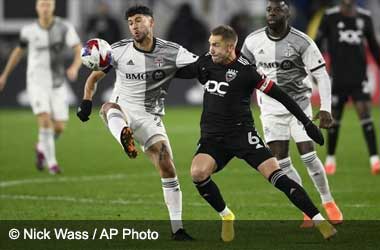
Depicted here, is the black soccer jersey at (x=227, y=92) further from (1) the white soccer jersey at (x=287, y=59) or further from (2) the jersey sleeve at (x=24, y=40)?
(2) the jersey sleeve at (x=24, y=40)

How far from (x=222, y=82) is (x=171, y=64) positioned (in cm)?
66

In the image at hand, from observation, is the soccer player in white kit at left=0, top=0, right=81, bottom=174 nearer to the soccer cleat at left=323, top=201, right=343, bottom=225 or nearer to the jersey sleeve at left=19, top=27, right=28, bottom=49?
the jersey sleeve at left=19, top=27, right=28, bottom=49

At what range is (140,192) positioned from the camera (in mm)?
14023

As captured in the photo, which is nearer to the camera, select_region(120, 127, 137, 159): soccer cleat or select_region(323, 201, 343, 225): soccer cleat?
select_region(120, 127, 137, 159): soccer cleat

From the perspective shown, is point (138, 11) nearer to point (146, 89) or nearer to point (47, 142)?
point (146, 89)

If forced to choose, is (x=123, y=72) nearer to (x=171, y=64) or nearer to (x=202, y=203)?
(x=171, y=64)

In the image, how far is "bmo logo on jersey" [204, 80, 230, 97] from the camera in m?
10.0

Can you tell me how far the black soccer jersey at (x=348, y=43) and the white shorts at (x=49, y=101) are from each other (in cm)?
401

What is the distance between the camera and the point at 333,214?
11.0 m

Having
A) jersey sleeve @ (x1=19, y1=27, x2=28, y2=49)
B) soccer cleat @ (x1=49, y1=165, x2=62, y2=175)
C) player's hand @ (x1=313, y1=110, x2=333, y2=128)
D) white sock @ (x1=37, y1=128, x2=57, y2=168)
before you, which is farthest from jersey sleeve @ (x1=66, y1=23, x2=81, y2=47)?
player's hand @ (x1=313, y1=110, x2=333, y2=128)

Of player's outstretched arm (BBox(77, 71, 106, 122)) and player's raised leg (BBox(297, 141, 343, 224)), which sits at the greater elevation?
player's outstretched arm (BBox(77, 71, 106, 122))

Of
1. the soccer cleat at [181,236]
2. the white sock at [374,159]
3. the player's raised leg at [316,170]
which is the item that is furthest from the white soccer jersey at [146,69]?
the white sock at [374,159]

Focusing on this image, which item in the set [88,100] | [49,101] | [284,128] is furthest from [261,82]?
[49,101]

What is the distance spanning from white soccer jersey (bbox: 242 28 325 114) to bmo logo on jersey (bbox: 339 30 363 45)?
4.58 m
